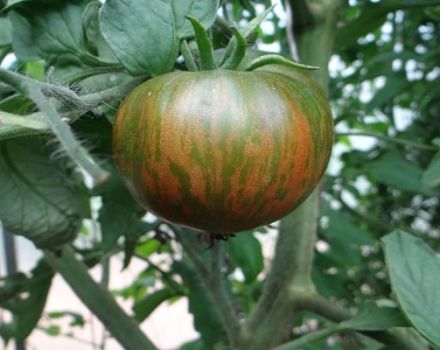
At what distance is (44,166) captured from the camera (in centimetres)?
54

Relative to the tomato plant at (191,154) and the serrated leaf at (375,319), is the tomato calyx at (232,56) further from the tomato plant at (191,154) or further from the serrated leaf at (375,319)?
the serrated leaf at (375,319)

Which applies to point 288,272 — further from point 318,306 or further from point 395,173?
point 395,173

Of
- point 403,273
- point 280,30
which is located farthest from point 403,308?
point 280,30

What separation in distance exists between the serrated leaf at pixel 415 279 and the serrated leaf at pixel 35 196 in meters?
0.25

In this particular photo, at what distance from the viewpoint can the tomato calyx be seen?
39 centimetres

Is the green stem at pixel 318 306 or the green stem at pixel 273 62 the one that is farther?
the green stem at pixel 318 306

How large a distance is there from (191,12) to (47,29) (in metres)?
0.12

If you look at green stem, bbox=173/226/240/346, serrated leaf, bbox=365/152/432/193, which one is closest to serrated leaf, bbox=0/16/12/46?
green stem, bbox=173/226/240/346

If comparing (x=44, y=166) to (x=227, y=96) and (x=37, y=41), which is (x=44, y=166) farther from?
(x=227, y=96)

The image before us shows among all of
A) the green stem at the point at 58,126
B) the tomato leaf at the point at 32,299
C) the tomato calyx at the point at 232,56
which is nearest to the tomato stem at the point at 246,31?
the tomato calyx at the point at 232,56

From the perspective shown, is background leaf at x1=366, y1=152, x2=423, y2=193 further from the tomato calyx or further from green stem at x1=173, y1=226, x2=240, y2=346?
the tomato calyx

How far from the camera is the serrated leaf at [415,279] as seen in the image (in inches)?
18.6

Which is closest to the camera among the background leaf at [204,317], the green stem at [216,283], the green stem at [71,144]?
the green stem at [71,144]

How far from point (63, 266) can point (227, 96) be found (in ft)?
1.28
